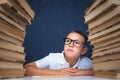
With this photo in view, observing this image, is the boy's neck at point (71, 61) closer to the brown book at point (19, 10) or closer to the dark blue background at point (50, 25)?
the dark blue background at point (50, 25)

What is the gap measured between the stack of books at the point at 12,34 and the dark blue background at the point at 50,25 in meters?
1.28

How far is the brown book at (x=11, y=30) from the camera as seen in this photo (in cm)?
123

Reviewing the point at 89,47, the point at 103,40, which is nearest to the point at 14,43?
the point at 103,40

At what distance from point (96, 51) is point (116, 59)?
0.34 meters

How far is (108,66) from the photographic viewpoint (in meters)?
1.43

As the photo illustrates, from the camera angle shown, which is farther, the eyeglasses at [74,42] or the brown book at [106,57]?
the eyeglasses at [74,42]

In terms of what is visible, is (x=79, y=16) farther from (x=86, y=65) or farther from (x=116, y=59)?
(x=116, y=59)

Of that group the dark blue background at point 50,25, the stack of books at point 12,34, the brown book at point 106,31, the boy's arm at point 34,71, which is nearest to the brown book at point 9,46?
the stack of books at point 12,34

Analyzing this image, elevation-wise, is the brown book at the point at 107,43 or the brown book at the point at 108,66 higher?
the brown book at the point at 107,43

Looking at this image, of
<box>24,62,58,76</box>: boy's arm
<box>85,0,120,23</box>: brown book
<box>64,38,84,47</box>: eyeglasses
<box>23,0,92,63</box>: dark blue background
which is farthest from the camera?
<box>23,0,92,63</box>: dark blue background

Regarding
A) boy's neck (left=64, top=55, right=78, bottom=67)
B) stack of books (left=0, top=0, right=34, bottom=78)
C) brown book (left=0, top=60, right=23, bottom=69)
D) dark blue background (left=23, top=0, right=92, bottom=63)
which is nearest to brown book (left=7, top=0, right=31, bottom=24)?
stack of books (left=0, top=0, right=34, bottom=78)

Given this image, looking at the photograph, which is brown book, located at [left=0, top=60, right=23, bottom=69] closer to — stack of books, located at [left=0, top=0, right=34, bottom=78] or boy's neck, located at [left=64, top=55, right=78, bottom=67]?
stack of books, located at [left=0, top=0, right=34, bottom=78]

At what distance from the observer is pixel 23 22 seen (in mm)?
1590

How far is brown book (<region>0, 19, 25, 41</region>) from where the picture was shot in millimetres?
1227
